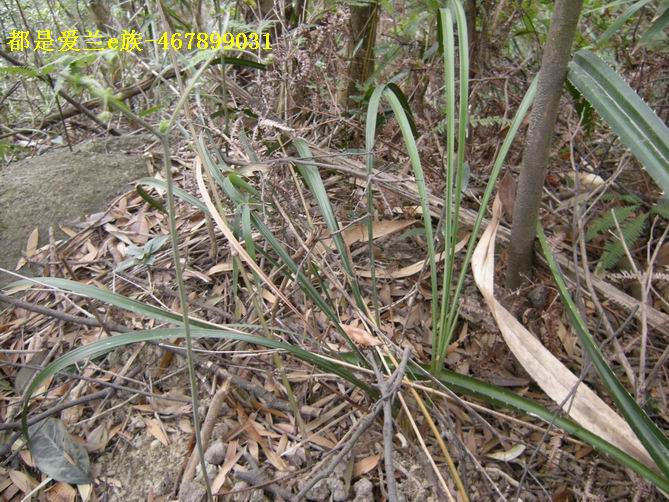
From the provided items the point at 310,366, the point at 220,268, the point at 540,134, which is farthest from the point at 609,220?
the point at 220,268

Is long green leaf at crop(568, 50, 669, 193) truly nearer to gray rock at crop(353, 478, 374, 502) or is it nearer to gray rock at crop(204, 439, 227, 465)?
gray rock at crop(353, 478, 374, 502)

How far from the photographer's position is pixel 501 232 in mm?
1245

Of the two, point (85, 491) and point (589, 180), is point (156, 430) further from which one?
point (589, 180)

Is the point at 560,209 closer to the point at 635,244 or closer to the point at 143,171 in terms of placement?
the point at 635,244

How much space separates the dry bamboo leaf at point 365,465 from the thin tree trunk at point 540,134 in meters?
0.50

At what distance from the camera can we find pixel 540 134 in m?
0.98

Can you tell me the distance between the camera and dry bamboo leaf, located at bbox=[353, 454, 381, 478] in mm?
995

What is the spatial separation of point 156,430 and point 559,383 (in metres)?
0.83

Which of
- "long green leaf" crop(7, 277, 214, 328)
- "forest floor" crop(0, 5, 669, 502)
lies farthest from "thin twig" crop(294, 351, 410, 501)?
"long green leaf" crop(7, 277, 214, 328)

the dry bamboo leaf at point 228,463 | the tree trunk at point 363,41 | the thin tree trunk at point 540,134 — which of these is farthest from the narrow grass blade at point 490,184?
the tree trunk at point 363,41

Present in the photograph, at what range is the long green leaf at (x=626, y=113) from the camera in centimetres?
69

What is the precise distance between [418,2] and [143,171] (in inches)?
42.9

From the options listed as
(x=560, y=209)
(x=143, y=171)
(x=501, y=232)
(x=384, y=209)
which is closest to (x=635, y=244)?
(x=560, y=209)

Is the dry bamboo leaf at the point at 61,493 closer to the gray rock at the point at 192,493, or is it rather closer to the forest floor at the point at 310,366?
the forest floor at the point at 310,366
